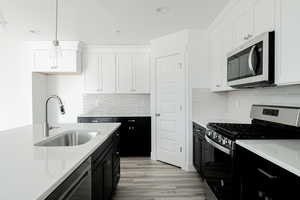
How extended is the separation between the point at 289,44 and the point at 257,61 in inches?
12.5

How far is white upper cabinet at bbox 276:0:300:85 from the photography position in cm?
145

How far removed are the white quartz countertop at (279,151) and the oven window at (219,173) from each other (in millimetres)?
289

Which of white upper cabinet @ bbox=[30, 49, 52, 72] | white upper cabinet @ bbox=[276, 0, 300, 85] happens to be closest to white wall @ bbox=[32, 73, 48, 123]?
white upper cabinet @ bbox=[30, 49, 52, 72]

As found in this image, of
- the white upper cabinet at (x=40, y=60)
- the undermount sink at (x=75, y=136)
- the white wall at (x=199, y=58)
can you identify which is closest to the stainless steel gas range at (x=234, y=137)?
the undermount sink at (x=75, y=136)

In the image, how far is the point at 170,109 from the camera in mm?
3953

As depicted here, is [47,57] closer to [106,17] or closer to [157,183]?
[106,17]

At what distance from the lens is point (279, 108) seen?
189 cm

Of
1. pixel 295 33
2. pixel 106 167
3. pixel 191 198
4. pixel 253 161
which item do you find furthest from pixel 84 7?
pixel 191 198

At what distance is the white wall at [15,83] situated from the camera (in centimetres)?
459

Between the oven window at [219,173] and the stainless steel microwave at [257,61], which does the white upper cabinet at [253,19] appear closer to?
the stainless steel microwave at [257,61]

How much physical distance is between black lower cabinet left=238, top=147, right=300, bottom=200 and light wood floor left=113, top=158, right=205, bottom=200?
1.29 metres

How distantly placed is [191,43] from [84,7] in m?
1.86

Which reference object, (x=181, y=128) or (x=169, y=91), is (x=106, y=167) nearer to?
(x=181, y=128)

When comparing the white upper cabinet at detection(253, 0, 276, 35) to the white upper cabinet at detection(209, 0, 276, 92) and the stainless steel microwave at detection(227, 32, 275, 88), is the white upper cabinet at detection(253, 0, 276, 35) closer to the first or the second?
the white upper cabinet at detection(209, 0, 276, 92)
